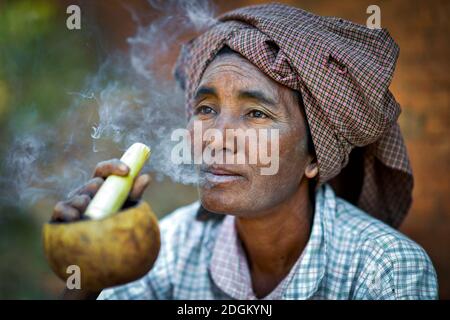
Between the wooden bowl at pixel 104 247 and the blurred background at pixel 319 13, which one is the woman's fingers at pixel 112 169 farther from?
the blurred background at pixel 319 13

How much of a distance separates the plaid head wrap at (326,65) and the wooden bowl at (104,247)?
1.19m

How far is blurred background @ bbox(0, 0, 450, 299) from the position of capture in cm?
391

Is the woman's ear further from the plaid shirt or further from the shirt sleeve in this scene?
the shirt sleeve

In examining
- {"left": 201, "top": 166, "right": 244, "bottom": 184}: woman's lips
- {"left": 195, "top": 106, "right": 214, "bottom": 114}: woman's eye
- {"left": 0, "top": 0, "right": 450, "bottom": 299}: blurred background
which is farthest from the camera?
{"left": 0, "top": 0, "right": 450, "bottom": 299}: blurred background

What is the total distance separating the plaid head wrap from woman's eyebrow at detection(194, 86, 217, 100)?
0.19m

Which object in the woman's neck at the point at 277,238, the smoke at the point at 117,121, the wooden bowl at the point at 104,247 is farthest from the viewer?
the smoke at the point at 117,121

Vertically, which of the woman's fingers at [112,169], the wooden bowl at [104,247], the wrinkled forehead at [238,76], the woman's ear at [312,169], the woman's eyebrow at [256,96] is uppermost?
the wrinkled forehead at [238,76]

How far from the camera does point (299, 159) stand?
9.42 feet

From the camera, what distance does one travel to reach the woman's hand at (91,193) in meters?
1.95

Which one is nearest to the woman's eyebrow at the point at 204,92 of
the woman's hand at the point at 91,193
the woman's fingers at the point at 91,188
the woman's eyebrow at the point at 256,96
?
the woman's eyebrow at the point at 256,96

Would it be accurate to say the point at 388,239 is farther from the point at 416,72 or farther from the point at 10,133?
the point at 10,133

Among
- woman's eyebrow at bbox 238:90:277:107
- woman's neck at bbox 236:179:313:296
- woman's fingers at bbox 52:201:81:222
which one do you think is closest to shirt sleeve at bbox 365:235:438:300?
woman's neck at bbox 236:179:313:296

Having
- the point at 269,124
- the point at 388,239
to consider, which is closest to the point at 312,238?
the point at 388,239

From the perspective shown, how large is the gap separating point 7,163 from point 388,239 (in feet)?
7.33
